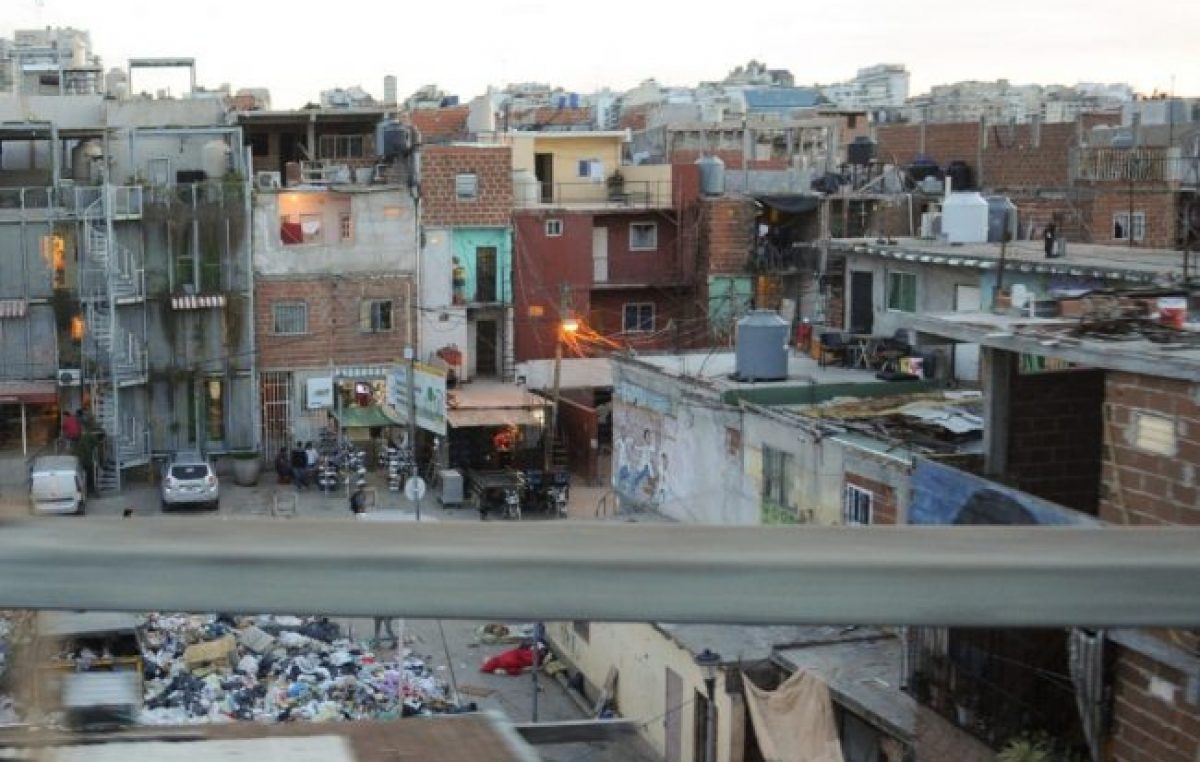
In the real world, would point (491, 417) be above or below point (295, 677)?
above

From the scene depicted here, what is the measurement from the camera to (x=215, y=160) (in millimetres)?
25328

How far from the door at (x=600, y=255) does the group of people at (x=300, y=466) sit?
576cm

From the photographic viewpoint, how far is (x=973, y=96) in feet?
223

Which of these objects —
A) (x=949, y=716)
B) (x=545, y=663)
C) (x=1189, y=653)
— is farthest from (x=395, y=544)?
(x=545, y=663)

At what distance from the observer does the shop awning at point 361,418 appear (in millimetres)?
24219

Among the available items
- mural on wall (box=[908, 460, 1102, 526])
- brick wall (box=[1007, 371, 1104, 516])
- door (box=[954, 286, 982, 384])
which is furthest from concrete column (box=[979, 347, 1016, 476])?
door (box=[954, 286, 982, 384])

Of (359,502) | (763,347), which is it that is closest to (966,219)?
(763,347)

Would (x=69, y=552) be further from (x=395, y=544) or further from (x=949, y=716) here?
(x=949, y=716)

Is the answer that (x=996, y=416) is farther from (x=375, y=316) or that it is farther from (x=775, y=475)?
(x=375, y=316)

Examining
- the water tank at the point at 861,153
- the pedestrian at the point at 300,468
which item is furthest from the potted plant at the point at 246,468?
the water tank at the point at 861,153

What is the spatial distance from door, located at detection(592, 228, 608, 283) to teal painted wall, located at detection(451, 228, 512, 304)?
1.61 m

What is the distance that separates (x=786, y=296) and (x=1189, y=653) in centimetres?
2664

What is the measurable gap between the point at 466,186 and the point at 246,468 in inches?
214

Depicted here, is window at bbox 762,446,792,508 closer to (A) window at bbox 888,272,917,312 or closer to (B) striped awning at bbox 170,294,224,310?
(A) window at bbox 888,272,917,312
